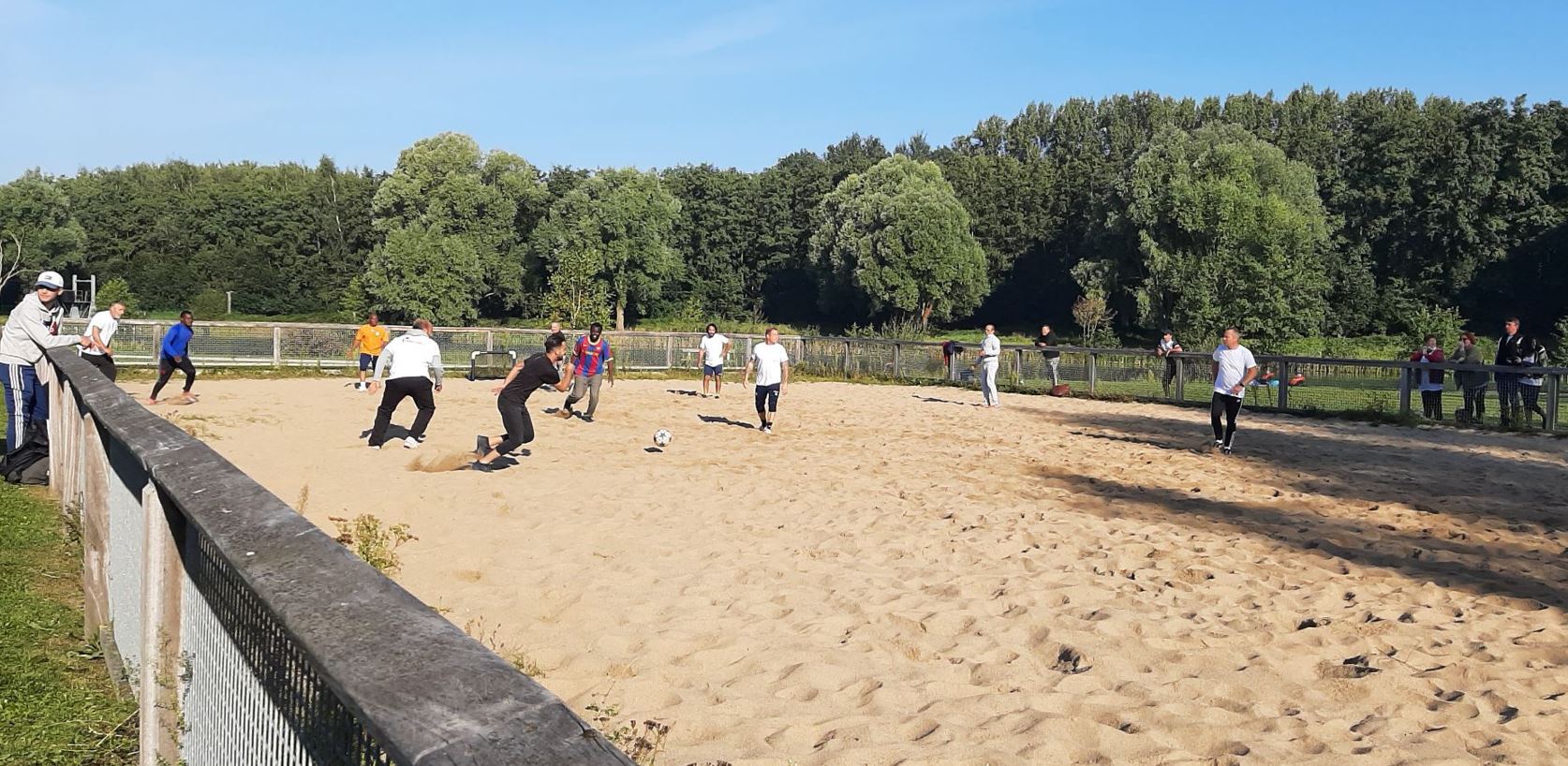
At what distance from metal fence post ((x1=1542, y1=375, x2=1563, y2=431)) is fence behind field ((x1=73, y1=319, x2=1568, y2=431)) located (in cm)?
2

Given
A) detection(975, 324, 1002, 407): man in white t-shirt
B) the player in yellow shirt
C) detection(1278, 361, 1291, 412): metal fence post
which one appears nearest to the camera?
detection(975, 324, 1002, 407): man in white t-shirt

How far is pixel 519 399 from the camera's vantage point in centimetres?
1446

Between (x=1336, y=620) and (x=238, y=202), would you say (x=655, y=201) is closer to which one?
(x=238, y=202)

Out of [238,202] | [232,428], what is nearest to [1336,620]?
[232,428]

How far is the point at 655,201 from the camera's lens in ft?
253

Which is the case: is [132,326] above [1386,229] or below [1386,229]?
below

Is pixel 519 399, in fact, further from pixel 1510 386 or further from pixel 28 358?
pixel 1510 386

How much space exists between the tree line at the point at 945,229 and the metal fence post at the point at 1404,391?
3177cm

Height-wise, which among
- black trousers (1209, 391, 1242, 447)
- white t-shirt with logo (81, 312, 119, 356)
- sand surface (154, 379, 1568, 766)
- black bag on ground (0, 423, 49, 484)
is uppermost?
white t-shirt with logo (81, 312, 119, 356)

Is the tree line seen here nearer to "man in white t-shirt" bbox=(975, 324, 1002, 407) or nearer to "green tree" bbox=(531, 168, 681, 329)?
"green tree" bbox=(531, 168, 681, 329)

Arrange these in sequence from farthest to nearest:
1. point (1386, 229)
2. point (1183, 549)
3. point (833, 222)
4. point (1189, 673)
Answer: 1. point (833, 222)
2. point (1386, 229)
3. point (1183, 549)
4. point (1189, 673)

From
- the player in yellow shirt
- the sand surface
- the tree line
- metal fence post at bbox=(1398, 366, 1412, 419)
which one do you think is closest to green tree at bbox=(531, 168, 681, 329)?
the tree line

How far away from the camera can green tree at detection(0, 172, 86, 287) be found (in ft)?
263

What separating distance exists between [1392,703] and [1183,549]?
12.4 ft
